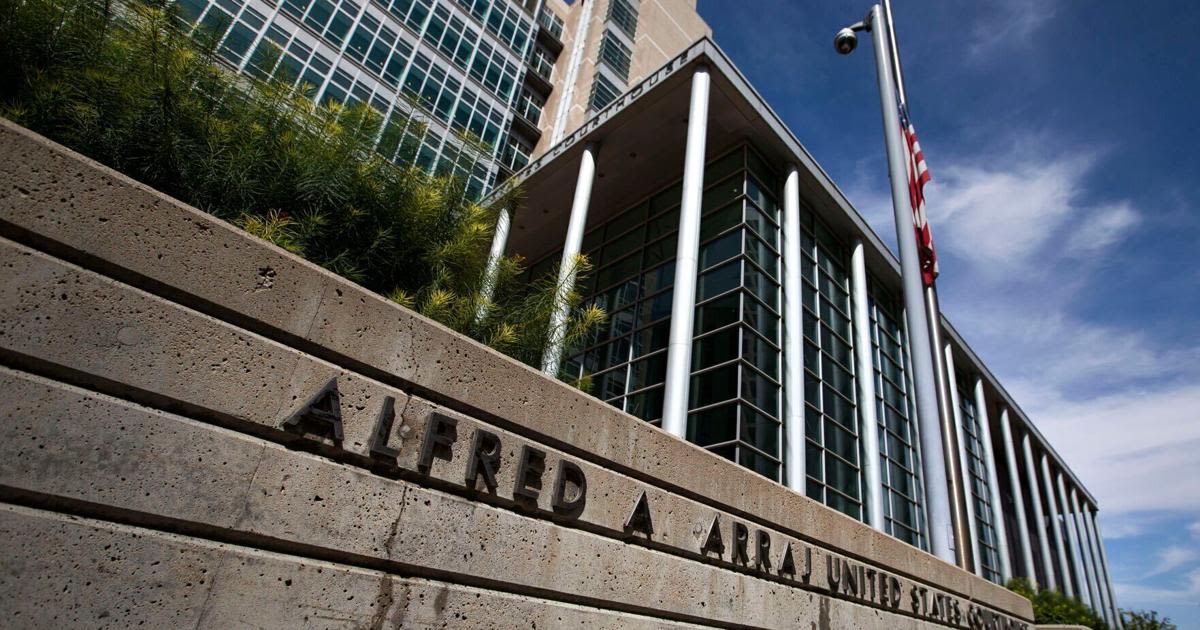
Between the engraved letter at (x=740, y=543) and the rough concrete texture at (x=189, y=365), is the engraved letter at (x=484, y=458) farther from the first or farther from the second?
the engraved letter at (x=740, y=543)

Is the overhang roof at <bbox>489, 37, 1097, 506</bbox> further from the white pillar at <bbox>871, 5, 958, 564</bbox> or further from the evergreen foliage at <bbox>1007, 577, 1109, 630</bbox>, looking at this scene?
the evergreen foliage at <bbox>1007, 577, 1109, 630</bbox>

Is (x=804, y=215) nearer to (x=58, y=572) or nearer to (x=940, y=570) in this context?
(x=940, y=570)

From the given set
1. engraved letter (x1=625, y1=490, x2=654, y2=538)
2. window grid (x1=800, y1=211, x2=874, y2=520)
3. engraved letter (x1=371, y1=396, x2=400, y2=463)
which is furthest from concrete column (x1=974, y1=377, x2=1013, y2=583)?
engraved letter (x1=371, y1=396, x2=400, y2=463)

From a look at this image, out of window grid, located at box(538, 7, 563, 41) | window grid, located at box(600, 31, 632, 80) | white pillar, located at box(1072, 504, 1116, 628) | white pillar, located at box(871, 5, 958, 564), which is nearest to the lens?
white pillar, located at box(871, 5, 958, 564)

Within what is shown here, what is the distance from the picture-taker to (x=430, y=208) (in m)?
7.48

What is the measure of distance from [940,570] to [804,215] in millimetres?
15355

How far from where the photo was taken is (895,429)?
22797 mm

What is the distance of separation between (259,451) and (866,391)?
20.4m

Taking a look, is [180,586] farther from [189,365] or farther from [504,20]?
[504,20]

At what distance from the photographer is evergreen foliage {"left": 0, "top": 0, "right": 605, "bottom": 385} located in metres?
5.47

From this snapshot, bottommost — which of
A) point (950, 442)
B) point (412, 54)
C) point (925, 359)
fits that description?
point (950, 442)

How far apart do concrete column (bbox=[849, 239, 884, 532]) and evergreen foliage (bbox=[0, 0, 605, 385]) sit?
1440 centimetres

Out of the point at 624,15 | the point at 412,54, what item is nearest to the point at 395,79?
the point at 412,54

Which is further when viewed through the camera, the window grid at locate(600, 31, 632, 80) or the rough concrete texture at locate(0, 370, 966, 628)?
the window grid at locate(600, 31, 632, 80)
